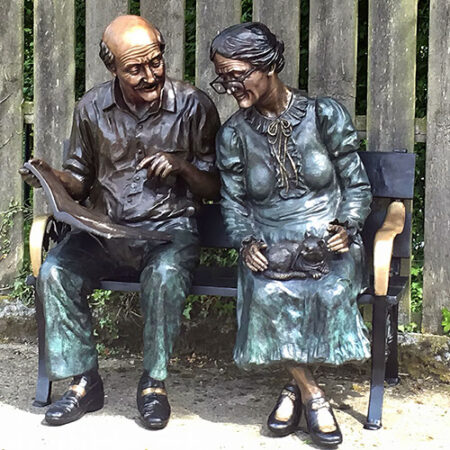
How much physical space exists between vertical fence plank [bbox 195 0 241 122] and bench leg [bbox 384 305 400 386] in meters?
1.43

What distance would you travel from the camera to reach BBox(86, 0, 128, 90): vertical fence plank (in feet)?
17.6

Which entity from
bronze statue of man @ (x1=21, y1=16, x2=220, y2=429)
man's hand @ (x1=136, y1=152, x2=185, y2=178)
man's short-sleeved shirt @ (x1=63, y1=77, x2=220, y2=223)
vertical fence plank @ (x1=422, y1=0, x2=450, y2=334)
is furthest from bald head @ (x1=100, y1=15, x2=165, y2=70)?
vertical fence plank @ (x1=422, y1=0, x2=450, y2=334)

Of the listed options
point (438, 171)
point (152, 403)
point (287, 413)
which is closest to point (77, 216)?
point (152, 403)

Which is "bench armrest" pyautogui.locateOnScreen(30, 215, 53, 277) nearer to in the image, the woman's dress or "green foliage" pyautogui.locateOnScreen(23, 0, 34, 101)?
the woman's dress

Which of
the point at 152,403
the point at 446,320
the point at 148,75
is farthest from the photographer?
the point at 446,320

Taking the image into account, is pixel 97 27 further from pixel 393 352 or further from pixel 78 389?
pixel 393 352

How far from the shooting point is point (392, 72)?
16.4 ft

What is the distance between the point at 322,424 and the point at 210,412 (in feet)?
2.18

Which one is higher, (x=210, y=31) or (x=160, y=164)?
(x=210, y=31)

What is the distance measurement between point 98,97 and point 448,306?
2118mm

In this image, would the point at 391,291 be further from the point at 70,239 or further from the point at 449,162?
the point at 70,239

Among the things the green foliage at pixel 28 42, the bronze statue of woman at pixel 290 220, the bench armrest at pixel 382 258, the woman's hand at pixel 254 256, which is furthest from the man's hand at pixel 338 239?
the green foliage at pixel 28 42

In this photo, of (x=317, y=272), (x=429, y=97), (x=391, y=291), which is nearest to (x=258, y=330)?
(x=317, y=272)

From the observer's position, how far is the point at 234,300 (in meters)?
5.38
